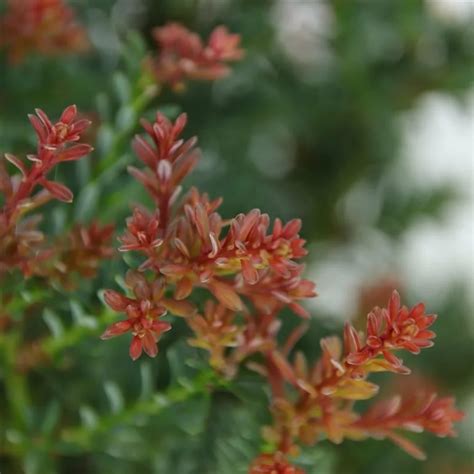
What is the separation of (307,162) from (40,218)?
0.39m

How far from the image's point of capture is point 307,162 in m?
0.64

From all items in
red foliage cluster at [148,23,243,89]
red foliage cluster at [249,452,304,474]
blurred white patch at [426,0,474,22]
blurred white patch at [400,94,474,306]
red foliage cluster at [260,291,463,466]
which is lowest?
red foliage cluster at [249,452,304,474]

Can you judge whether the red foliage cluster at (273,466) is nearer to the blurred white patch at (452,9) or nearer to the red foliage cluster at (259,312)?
the red foliage cluster at (259,312)

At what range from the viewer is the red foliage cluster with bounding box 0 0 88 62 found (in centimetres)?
39

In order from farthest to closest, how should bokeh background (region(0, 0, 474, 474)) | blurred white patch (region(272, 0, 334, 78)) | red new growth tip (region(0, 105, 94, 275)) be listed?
blurred white patch (region(272, 0, 334, 78))
bokeh background (region(0, 0, 474, 474))
red new growth tip (region(0, 105, 94, 275))

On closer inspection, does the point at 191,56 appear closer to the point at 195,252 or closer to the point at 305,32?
the point at 195,252

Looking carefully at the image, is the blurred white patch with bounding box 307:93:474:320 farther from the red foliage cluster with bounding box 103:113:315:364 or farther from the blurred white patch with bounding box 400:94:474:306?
the red foliage cluster with bounding box 103:113:315:364

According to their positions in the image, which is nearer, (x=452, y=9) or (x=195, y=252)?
(x=195, y=252)

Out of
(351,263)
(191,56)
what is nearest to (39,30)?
(191,56)

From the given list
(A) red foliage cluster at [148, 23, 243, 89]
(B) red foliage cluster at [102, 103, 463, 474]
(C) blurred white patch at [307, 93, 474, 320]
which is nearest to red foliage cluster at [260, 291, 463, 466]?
(B) red foliage cluster at [102, 103, 463, 474]

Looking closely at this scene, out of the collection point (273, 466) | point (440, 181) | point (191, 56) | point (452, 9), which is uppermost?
point (452, 9)

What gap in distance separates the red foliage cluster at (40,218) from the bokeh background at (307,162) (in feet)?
0.09

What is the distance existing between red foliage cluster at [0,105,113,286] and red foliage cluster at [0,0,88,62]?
0.42ft

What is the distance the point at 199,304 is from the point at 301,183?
36cm
